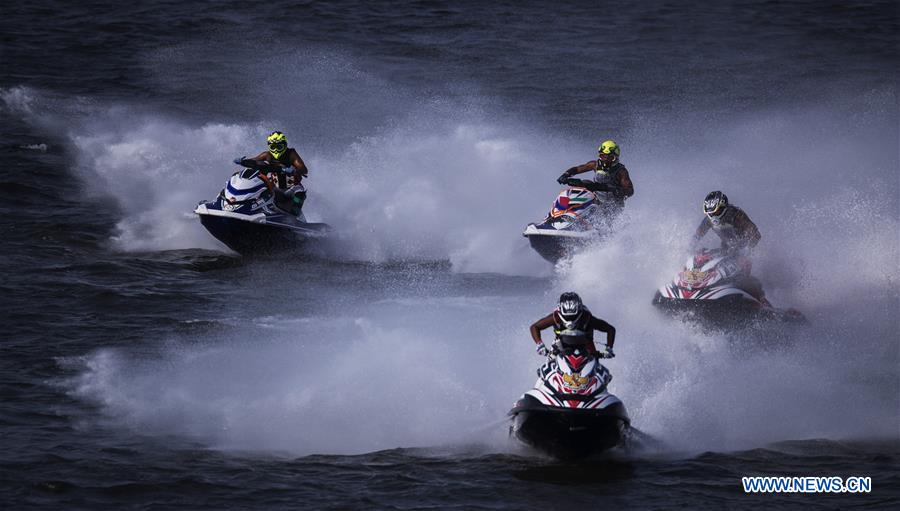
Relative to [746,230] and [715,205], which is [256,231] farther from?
[746,230]

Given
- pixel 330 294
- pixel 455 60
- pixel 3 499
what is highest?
pixel 455 60

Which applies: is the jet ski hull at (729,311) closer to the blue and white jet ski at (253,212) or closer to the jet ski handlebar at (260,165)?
the blue and white jet ski at (253,212)

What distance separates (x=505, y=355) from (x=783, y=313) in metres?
3.98

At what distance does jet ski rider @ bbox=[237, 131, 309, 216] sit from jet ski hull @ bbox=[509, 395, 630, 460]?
9.74 meters

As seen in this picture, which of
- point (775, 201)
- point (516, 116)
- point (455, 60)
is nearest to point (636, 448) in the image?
point (775, 201)

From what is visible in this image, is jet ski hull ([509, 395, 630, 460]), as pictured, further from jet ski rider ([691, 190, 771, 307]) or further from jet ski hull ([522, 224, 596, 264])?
jet ski hull ([522, 224, 596, 264])

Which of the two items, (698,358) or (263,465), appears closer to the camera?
(263,465)

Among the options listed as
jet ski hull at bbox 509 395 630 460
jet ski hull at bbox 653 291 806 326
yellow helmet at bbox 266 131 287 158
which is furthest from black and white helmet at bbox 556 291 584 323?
yellow helmet at bbox 266 131 287 158

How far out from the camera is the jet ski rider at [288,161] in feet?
70.7

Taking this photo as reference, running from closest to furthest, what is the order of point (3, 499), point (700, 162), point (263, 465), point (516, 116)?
point (3, 499) → point (263, 465) → point (700, 162) → point (516, 116)

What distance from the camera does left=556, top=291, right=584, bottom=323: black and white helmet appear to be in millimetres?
13453

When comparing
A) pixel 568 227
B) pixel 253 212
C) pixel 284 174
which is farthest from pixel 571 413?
pixel 284 174

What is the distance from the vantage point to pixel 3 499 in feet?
39.1

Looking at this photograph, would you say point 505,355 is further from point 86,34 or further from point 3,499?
point 86,34
